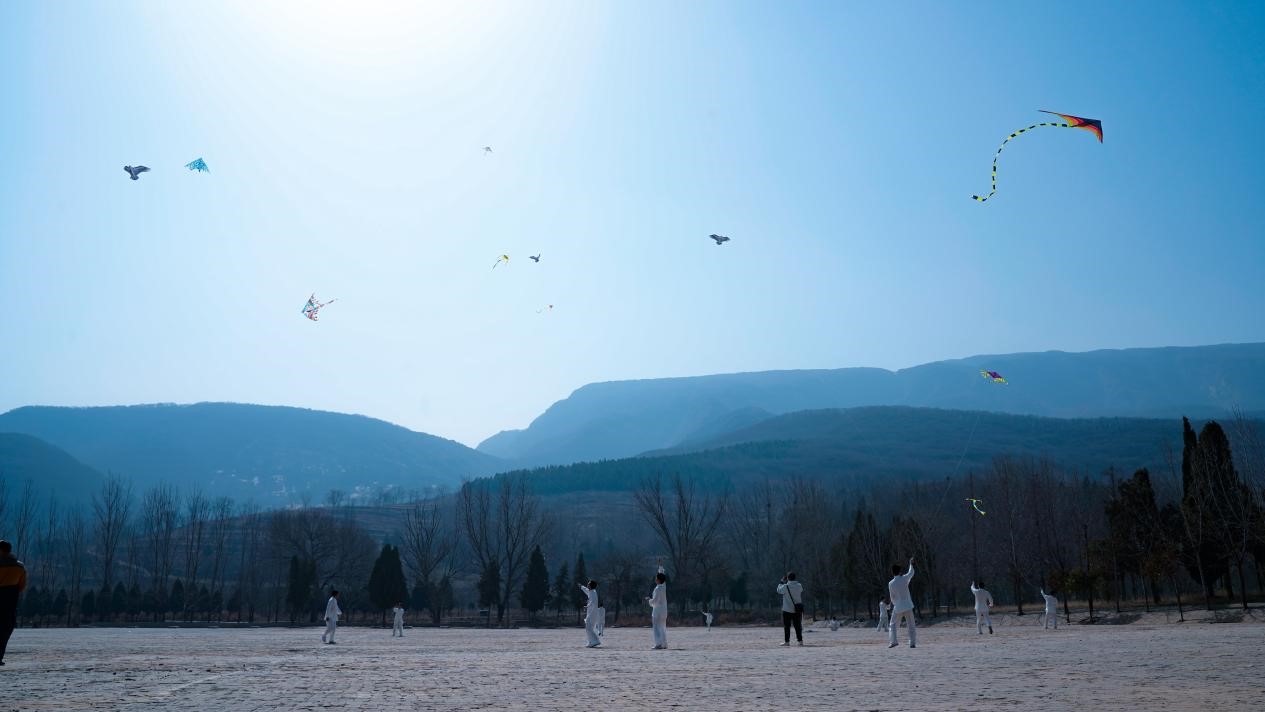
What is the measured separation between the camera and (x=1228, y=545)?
40875mm

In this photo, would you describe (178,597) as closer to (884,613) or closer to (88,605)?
(88,605)

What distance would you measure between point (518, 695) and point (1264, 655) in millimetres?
11498

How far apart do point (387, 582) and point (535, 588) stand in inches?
463

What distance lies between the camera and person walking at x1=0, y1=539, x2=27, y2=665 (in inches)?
565

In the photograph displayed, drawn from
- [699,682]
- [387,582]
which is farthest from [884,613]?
[387,582]

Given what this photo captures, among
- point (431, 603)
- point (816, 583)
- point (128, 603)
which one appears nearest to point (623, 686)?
point (816, 583)

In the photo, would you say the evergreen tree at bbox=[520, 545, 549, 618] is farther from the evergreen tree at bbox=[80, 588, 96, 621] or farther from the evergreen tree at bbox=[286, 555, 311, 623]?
the evergreen tree at bbox=[80, 588, 96, 621]

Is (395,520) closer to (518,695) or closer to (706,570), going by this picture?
(706,570)

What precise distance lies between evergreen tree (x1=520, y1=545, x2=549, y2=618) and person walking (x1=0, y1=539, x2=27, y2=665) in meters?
60.8

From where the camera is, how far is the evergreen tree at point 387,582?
241ft

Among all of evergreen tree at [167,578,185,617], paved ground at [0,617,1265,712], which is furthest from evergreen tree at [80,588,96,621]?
paved ground at [0,617,1265,712]

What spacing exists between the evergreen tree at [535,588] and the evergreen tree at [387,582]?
984cm

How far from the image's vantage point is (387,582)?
74.5 m

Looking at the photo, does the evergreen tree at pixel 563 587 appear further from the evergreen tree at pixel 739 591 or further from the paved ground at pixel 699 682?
the paved ground at pixel 699 682
